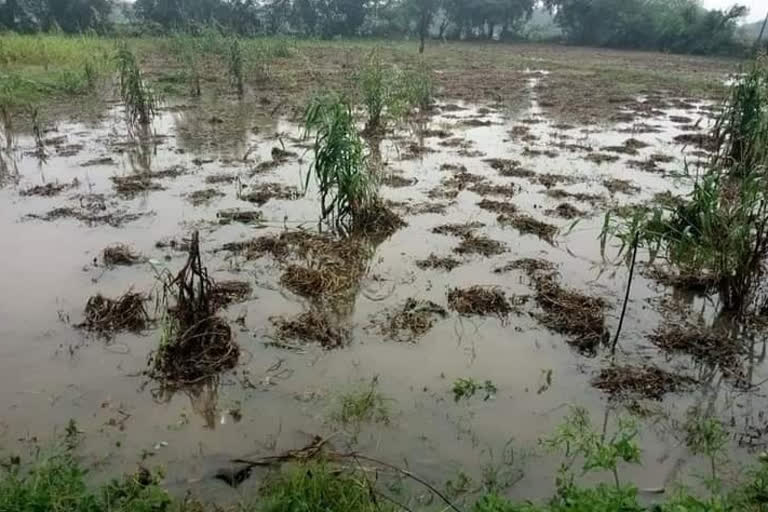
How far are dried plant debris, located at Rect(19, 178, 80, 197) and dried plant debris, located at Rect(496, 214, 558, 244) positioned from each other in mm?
4810

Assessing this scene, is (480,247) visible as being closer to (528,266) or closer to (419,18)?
(528,266)

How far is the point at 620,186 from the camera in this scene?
7008 mm

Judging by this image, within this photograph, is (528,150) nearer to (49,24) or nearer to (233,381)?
(233,381)

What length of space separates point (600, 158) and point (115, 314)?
674 centimetres

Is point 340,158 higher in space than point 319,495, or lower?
higher

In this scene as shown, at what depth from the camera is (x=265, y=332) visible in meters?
3.93

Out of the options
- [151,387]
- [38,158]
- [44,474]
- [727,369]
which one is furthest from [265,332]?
[38,158]

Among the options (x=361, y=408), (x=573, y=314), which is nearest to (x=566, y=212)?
(x=573, y=314)

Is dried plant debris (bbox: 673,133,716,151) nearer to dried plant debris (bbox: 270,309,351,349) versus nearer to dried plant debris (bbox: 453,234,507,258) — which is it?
dried plant debris (bbox: 453,234,507,258)

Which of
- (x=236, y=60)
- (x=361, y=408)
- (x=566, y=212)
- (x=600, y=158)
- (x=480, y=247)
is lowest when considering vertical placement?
(x=361, y=408)

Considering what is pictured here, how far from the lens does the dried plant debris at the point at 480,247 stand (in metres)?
5.21

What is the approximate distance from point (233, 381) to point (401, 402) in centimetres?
100

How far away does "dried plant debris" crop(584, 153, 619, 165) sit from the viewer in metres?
8.14

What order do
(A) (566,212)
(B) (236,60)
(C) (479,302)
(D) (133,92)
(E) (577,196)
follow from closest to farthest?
1. (C) (479,302)
2. (A) (566,212)
3. (E) (577,196)
4. (D) (133,92)
5. (B) (236,60)
